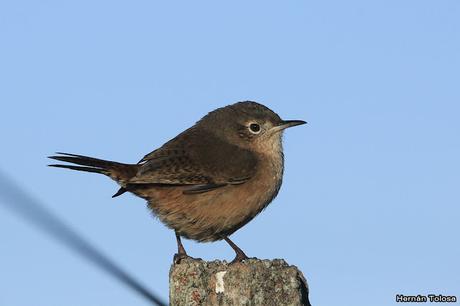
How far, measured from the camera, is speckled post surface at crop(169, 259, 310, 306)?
331cm

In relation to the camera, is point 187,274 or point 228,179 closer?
point 187,274

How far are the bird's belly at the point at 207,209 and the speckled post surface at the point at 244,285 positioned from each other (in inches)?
94.8

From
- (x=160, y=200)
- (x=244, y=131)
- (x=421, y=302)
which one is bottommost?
(x=421, y=302)

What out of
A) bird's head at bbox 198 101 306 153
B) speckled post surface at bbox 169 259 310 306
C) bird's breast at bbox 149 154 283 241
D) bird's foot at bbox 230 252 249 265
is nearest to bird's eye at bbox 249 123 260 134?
bird's head at bbox 198 101 306 153

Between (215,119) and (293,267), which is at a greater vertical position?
(215,119)

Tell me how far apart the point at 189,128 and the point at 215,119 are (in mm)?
296

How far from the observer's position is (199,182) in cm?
609

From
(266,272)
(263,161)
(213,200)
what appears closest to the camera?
(266,272)

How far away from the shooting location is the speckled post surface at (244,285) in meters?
3.31

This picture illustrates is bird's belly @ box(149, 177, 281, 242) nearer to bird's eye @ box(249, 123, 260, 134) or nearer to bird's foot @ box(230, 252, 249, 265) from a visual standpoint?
bird's foot @ box(230, 252, 249, 265)

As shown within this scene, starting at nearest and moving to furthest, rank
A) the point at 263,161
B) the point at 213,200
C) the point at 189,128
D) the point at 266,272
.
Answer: the point at 266,272
the point at 213,200
the point at 263,161
the point at 189,128

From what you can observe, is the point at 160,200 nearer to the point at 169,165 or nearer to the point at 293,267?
the point at 169,165

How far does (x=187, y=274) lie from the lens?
11.6 ft

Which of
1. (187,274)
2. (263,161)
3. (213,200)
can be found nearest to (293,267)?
(187,274)
